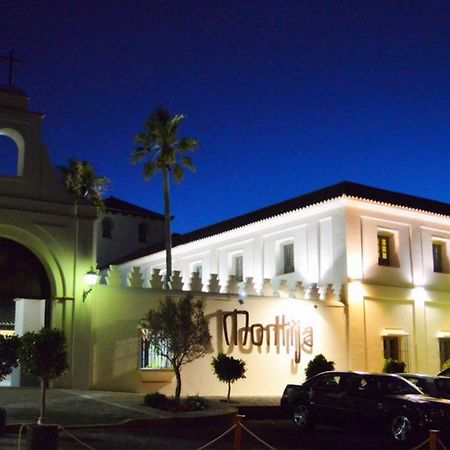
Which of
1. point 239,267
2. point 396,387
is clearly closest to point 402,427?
point 396,387

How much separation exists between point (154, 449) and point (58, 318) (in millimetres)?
9933

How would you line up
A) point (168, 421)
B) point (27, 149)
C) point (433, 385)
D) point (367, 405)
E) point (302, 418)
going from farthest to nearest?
point (27, 149) < point (168, 421) < point (302, 418) < point (433, 385) < point (367, 405)

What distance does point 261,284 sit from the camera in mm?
27406

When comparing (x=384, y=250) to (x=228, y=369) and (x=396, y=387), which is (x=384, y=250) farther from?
(x=396, y=387)

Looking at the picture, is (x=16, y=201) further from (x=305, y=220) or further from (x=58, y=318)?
(x=305, y=220)

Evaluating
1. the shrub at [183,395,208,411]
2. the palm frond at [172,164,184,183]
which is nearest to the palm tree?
the palm frond at [172,164,184,183]

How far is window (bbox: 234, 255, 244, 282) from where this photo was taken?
33.9 meters

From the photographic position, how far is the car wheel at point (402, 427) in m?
14.4

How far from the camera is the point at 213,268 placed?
35.8m

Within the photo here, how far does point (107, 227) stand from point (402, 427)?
125 feet

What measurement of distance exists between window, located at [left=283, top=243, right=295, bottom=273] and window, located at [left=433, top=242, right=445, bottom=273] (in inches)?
259

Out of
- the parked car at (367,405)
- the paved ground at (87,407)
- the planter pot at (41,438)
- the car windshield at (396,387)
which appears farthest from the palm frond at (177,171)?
the planter pot at (41,438)

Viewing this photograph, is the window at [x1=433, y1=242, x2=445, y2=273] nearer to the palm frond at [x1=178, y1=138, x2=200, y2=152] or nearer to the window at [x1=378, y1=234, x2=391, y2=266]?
the window at [x1=378, y1=234, x2=391, y2=266]

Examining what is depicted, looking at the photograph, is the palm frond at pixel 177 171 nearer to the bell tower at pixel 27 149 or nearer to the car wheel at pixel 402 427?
the bell tower at pixel 27 149
